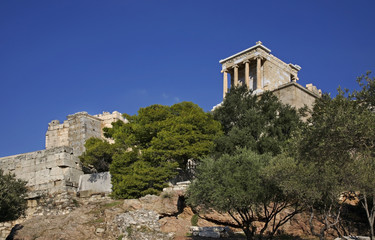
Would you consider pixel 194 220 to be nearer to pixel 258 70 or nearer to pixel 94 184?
pixel 94 184

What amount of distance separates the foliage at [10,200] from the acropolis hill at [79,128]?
468 cm

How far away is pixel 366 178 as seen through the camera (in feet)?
49.3

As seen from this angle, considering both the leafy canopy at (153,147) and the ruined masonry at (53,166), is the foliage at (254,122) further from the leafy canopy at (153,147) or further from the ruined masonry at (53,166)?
the ruined masonry at (53,166)

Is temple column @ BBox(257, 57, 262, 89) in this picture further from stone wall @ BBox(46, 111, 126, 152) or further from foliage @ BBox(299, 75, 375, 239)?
foliage @ BBox(299, 75, 375, 239)

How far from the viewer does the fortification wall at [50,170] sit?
28.8 metres

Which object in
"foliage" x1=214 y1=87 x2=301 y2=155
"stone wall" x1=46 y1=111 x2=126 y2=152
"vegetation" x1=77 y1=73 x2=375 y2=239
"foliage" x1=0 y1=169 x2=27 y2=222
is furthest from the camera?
"stone wall" x1=46 y1=111 x2=126 y2=152

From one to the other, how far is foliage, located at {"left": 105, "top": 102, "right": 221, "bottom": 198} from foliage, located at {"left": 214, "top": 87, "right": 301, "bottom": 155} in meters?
1.21

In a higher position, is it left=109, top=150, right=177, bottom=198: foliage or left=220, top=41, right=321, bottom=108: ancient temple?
left=220, top=41, right=321, bottom=108: ancient temple

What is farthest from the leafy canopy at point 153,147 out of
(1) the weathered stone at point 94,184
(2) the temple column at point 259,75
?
(2) the temple column at point 259,75

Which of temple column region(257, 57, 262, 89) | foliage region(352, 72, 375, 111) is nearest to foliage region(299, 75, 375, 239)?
foliage region(352, 72, 375, 111)

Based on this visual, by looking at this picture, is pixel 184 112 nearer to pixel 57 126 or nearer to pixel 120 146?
pixel 120 146

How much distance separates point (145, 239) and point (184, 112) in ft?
36.1

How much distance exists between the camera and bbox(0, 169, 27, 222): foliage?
22.5 meters

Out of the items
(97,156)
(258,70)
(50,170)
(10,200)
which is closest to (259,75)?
(258,70)
